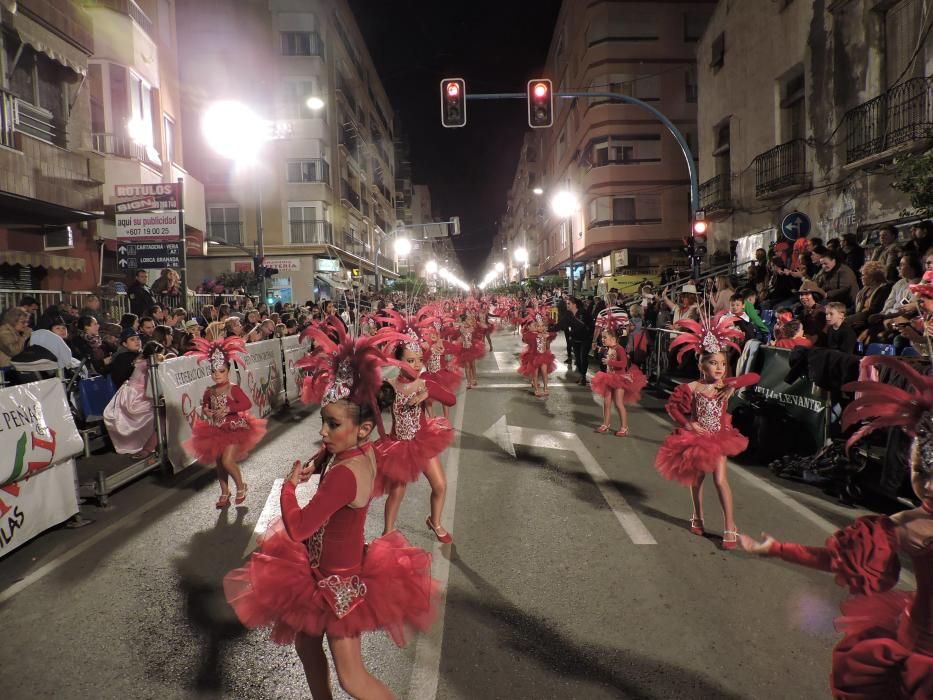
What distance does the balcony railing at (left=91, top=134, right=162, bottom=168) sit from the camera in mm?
17891

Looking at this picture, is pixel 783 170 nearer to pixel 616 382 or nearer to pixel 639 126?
pixel 616 382

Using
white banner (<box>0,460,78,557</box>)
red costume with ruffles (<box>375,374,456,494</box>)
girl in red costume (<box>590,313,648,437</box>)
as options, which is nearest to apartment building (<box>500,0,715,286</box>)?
girl in red costume (<box>590,313,648,437</box>)

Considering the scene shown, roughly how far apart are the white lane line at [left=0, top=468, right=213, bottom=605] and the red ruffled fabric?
273 cm

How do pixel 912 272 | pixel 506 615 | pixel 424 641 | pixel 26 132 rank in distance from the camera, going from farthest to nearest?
pixel 26 132 → pixel 912 272 → pixel 506 615 → pixel 424 641

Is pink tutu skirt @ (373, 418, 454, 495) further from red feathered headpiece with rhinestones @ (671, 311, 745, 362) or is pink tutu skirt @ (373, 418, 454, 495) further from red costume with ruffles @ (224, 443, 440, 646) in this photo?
red feathered headpiece with rhinestones @ (671, 311, 745, 362)

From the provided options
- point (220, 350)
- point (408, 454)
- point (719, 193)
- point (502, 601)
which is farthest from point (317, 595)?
point (719, 193)

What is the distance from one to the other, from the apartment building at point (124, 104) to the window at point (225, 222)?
18810 millimetres

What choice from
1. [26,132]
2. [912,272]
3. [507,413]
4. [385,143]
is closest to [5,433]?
[507,413]

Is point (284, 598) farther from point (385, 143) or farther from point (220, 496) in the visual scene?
point (385, 143)

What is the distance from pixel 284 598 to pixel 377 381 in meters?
1.06

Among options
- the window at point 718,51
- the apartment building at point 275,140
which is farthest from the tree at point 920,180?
the apartment building at point 275,140

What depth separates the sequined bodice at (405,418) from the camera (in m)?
5.28

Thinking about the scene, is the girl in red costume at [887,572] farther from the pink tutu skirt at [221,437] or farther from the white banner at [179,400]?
the white banner at [179,400]

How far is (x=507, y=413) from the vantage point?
11.6 metres
